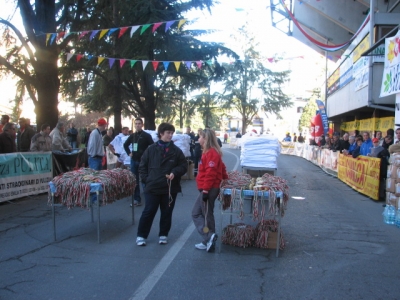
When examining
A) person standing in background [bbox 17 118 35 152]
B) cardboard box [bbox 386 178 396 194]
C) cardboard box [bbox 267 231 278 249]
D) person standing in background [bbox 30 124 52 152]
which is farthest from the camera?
person standing in background [bbox 17 118 35 152]

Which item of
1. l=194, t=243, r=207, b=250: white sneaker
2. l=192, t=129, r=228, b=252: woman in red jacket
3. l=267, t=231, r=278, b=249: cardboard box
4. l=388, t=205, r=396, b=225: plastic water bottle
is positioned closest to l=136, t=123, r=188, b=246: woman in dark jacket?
l=192, t=129, r=228, b=252: woman in red jacket

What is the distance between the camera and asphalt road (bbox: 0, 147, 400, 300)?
4258 millimetres

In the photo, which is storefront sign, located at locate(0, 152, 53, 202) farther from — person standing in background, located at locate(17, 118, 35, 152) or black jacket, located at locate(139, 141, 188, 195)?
black jacket, located at locate(139, 141, 188, 195)

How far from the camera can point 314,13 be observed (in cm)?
3036

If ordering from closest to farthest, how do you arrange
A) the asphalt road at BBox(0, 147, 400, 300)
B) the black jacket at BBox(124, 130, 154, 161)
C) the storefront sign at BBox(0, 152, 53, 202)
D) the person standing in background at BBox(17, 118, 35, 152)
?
the asphalt road at BBox(0, 147, 400, 300) < the black jacket at BBox(124, 130, 154, 161) < the storefront sign at BBox(0, 152, 53, 202) < the person standing in background at BBox(17, 118, 35, 152)

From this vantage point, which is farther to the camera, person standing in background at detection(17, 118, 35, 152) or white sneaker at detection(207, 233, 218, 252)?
person standing in background at detection(17, 118, 35, 152)

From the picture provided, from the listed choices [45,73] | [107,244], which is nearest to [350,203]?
[107,244]

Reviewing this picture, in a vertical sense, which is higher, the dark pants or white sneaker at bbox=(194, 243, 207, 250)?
the dark pants

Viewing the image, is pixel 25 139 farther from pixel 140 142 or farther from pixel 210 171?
pixel 210 171

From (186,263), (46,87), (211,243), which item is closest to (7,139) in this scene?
(46,87)

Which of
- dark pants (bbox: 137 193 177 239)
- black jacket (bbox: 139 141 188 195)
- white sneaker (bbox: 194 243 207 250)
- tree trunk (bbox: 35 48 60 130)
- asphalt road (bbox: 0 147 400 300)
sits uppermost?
tree trunk (bbox: 35 48 60 130)

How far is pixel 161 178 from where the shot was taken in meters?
5.81

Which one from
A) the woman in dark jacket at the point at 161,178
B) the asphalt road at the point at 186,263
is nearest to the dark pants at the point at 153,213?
the woman in dark jacket at the point at 161,178

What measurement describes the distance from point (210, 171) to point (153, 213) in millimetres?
1136
